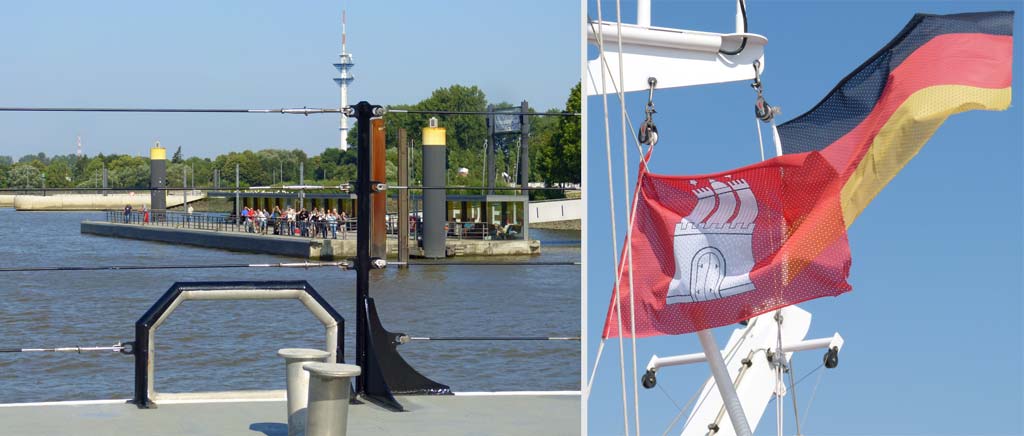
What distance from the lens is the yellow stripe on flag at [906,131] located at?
3330 millimetres

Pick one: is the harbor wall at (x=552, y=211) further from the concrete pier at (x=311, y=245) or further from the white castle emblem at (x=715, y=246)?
the white castle emblem at (x=715, y=246)

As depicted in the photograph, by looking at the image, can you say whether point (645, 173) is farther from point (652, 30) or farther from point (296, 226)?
point (296, 226)

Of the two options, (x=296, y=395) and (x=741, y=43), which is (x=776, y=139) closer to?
(x=741, y=43)

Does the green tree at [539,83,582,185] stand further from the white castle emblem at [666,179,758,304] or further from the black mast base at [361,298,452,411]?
the white castle emblem at [666,179,758,304]

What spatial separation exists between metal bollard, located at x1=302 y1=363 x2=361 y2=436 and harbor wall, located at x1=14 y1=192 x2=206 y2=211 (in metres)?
81.7

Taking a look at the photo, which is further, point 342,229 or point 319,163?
point 319,163

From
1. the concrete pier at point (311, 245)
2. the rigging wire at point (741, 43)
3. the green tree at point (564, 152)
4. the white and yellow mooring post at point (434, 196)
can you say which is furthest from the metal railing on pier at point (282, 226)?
the rigging wire at point (741, 43)

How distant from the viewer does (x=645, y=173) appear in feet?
11.1

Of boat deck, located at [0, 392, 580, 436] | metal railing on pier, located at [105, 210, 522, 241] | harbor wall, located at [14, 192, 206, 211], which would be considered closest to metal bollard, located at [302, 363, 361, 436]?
boat deck, located at [0, 392, 580, 436]

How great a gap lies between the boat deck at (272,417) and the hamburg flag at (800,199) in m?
1.72

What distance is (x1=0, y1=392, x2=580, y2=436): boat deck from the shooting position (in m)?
4.99

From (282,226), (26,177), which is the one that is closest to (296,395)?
(282,226)

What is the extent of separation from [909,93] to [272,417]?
306cm

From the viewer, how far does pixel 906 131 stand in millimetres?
3361
